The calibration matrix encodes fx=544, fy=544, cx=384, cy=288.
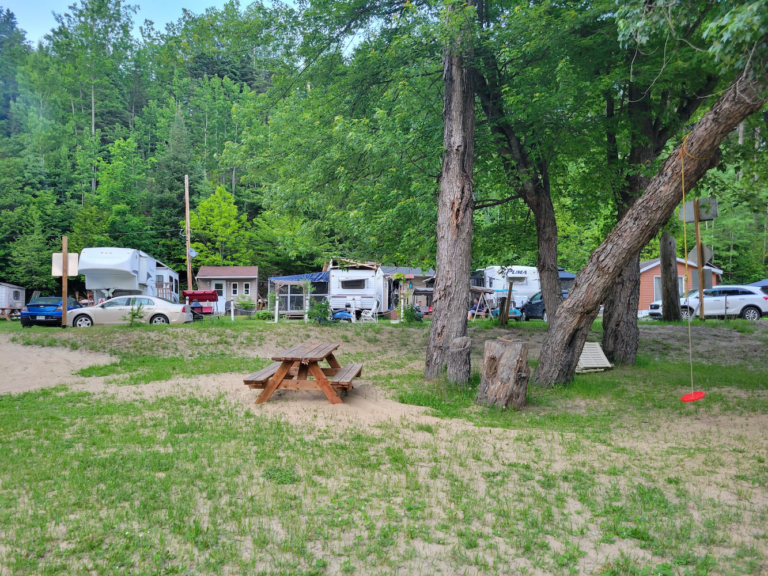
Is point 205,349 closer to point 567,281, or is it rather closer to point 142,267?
point 142,267

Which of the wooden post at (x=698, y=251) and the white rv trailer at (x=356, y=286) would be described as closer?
the wooden post at (x=698, y=251)

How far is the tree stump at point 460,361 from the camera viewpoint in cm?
879

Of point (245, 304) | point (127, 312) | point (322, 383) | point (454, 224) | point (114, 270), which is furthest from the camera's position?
point (245, 304)

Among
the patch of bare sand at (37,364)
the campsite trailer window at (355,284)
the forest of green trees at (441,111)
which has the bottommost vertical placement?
the patch of bare sand at (37,364)

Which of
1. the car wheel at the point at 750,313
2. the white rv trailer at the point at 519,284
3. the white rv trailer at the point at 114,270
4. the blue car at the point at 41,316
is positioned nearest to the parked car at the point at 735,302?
the car wheel at the point at 750,313

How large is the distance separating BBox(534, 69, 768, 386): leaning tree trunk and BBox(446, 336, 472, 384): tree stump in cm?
134

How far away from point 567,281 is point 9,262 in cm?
3454

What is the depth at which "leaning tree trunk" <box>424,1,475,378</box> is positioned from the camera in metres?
9.37

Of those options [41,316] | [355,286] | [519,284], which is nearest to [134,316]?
[41,316]

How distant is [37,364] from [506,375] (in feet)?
31.6

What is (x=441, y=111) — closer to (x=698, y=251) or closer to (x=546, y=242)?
(x=546, y=242)

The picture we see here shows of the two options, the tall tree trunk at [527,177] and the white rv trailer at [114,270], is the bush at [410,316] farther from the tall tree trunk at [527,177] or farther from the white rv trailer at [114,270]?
the white rv trailer at [114,270]

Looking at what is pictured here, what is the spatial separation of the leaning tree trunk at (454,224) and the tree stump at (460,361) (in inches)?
19.2

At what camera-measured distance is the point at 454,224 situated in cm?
942
